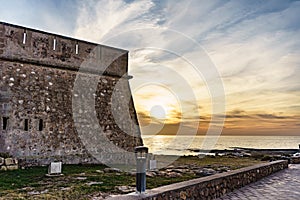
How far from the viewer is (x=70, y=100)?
1188 centimetres

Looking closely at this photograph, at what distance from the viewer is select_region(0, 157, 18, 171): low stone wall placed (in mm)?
8907

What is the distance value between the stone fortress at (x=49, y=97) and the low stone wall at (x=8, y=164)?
1.88 feet

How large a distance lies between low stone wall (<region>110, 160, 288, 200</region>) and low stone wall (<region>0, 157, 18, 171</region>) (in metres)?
6.15

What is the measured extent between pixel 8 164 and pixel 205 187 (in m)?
6.48

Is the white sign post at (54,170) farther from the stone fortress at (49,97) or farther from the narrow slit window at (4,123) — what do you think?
the narrow slit window at (4,123)

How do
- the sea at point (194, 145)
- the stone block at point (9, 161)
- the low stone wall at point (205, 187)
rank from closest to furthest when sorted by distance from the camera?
the low stone wall at point (205, 187) → the stone block at point (9, 161) → the sea at point (194, 145)

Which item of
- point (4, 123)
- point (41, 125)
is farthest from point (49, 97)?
point (4, 123)

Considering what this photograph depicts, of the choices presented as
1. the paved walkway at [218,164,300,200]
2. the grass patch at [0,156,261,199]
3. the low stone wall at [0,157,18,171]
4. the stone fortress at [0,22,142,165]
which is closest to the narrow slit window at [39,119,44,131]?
the stone fortress at [0,22,142,165]

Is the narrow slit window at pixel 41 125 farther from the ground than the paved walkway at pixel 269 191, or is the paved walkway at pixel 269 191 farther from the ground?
the narrow slit window at pixel 41 125

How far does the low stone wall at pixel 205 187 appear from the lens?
4483 millimetres

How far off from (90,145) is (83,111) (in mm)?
1422

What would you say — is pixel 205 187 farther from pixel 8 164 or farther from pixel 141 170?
pixel 8 164

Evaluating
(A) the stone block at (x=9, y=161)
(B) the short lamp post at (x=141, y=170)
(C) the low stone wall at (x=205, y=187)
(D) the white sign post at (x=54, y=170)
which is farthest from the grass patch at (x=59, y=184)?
(B) the short lamp post at (x=141, y=170)

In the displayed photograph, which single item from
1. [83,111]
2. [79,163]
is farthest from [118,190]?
[83,111]
